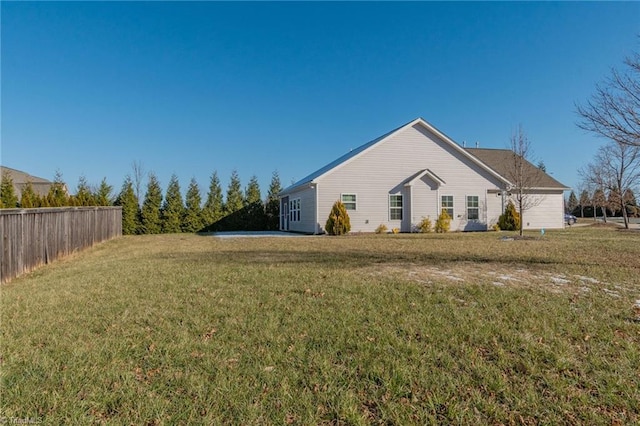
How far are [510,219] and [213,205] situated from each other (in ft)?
63.3

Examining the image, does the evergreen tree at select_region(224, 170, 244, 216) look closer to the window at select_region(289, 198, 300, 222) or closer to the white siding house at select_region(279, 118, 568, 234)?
the window at select_region(289, 198, 300, 222)

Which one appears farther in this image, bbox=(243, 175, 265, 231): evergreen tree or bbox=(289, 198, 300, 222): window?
bbox=(243, 175, 265, 231): evergreen tree

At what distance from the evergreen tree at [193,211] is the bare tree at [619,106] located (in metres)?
21.5

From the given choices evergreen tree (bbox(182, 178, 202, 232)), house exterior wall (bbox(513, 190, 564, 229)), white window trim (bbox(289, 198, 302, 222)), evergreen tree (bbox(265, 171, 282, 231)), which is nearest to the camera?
white window trim (bbox(289, 198, 302, 222))

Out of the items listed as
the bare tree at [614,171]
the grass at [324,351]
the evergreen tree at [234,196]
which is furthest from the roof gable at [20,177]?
the bare tree at [614,171]

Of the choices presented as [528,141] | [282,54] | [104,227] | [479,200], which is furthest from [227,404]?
[479,200]

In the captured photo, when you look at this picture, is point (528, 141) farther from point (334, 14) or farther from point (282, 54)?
point (282, 54)

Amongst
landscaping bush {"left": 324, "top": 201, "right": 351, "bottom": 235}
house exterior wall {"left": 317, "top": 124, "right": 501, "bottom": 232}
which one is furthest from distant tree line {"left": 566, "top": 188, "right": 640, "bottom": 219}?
landscaping bush {"left": 324, "top": 201, "right": 351, "bottom": 235}

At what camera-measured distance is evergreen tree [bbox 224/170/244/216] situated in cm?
2420

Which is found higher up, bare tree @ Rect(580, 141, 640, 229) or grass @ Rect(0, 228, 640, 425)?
bare tree @ Rect(580, 141, 640, 229)

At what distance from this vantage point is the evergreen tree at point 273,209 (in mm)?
25219

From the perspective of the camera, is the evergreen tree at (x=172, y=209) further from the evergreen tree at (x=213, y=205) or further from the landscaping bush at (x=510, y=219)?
the landscaping bush at (x=510, y=219)

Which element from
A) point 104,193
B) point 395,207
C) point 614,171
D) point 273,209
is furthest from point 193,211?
point 614,171

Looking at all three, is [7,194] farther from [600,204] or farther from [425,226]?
[600,204]
